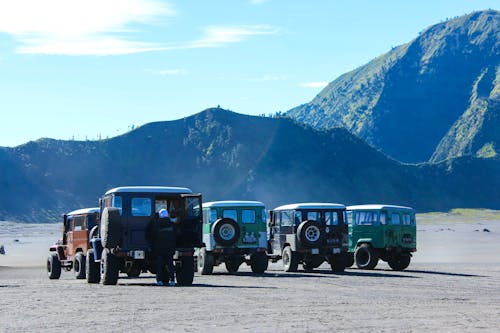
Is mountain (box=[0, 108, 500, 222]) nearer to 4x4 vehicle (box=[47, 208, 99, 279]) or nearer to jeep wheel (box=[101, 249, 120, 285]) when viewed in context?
4x4 vehicle (box=[47, 208, 99, 279])

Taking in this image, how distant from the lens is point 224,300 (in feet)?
68.3

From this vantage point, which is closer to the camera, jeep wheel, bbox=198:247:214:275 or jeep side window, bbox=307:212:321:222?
jeep wheel, bbox=198:247:214:275

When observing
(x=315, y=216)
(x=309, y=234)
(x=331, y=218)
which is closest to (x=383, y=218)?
(x=331, y=218)

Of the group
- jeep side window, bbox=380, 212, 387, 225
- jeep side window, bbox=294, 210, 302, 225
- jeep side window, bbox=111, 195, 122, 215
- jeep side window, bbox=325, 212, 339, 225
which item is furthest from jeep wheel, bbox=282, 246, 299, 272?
jeep side window, bbox=111, 195, 122, 215

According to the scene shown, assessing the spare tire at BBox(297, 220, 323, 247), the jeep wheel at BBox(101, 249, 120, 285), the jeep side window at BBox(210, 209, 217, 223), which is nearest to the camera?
the jeep wheel at BBox(101, 249, 120, 285)

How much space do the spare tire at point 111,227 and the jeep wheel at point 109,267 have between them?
477 mm

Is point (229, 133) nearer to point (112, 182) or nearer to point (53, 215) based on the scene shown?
point (112, 182)

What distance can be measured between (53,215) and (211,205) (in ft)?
431

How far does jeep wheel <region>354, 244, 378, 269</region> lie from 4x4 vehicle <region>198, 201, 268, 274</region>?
5.14 meters

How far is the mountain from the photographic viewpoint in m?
169

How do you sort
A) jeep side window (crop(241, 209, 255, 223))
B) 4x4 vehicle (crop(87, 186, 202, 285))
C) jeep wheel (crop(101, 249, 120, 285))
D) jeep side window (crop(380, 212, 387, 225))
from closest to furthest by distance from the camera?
4x4 vehicle (crop(87, 186, 202, 285))
jeep wheel (crop(101, 249, 120, 285))
jeep side window (crop(241, 209, 255, 223))
jeep side window (crop(380, 212, 387, 225))

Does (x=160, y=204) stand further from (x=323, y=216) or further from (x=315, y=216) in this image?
(x=323, y=216)

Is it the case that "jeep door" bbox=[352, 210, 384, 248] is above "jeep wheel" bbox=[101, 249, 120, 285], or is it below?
above

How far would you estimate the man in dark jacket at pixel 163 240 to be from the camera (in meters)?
25.5
